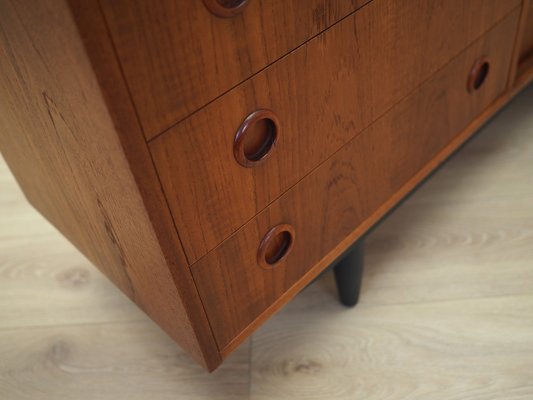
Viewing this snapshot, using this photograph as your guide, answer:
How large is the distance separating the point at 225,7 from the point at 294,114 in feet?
0.45

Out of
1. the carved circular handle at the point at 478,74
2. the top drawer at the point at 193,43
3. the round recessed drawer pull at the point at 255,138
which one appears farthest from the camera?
the carved circular handle at the point at 478,74

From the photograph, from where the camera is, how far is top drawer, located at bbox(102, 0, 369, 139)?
14.4 inches

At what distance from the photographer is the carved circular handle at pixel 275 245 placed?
1.86ft

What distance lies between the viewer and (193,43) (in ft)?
1.31

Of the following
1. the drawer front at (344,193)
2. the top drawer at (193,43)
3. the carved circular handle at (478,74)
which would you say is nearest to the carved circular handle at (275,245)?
the drawer front at (344,193)

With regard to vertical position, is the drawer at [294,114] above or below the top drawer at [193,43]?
below

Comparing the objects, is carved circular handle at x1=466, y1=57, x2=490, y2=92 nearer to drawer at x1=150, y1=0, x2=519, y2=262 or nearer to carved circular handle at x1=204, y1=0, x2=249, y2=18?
drawer at x1=150, y1=0, x2=519, y2=262

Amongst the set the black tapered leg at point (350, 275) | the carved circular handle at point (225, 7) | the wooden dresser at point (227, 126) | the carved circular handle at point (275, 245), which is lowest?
the black tapered leg at point (350, 275)

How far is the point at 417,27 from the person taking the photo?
0.59 m

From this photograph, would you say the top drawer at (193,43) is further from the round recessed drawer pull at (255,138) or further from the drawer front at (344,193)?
the drawer front at (344,193)

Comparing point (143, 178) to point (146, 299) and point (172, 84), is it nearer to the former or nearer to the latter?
point (172, 84)

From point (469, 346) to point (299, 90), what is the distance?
47 centimetres

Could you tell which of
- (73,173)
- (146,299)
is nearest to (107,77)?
(73,173)

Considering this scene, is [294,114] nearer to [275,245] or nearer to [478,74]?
[275,245]
